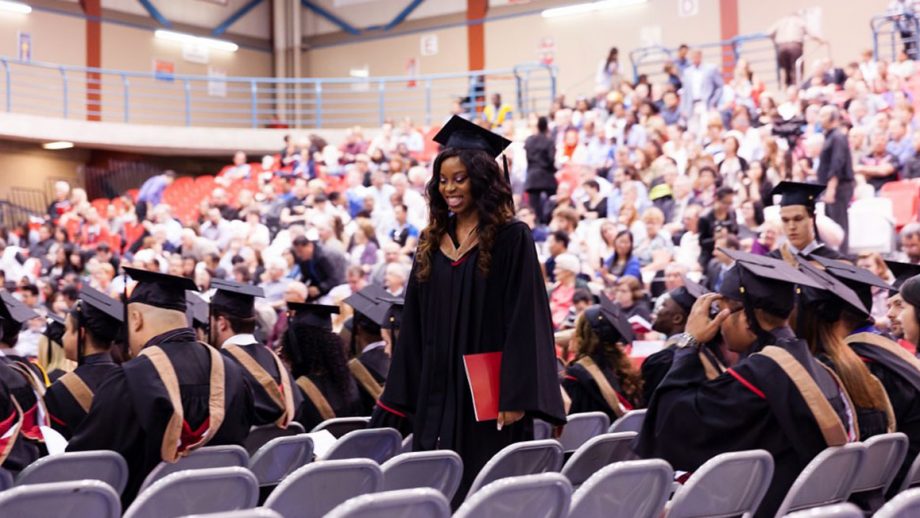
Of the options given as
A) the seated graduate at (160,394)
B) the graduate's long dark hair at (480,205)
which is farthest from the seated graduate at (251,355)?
the graduate's long dark hair at (480,205)

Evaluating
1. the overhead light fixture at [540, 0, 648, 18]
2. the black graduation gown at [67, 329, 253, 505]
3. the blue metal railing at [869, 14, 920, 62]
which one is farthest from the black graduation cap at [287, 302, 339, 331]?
the overhead light fixture at [540, 0, 648, 18]

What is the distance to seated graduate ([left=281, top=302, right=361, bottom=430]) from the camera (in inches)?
236

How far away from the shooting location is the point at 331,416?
5.97 meters

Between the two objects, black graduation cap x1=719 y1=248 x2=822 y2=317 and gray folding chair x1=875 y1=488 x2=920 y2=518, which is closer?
gray folding chair x1=875 y1=488 x2=920 y2=518

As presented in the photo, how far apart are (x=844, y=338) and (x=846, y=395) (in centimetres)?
53

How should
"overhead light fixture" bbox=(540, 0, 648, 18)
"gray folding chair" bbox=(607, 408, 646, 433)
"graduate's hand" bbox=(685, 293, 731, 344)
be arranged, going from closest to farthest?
"graduate's hand" bbox=(685, 293, 731, 344)
"gray folding chair" bbox=(607, 408, 646, 433)
"overhead light fixture" bbox=(540, 0, 648, 18)

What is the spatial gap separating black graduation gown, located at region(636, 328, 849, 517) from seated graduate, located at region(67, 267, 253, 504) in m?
1.55

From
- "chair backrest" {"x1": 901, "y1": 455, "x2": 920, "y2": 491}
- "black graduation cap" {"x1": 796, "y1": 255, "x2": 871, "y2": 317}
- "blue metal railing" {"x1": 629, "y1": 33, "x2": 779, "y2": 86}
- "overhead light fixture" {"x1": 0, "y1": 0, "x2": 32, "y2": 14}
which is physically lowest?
"chair backrest" {"x1": 901, "y1": 455, "x2": 920, "y2": 491}

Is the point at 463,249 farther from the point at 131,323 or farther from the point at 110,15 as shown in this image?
the point at 110,15

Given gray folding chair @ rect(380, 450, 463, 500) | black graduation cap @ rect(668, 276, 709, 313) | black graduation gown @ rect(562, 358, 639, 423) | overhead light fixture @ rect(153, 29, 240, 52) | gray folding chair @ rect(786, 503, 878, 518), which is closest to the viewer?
gray folding chair @ rect(786, 503, 878, 518)

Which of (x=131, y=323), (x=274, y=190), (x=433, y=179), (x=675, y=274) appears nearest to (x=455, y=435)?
(x=433, y=179)

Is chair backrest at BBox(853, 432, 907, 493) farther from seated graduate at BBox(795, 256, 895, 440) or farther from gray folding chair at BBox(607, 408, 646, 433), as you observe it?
gray folding chair at BBox(607, 408, 646, 433)

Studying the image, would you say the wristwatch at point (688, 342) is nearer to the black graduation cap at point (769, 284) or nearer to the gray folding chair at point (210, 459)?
the black graduation cap at point (769, 284)

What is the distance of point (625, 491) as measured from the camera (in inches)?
120
